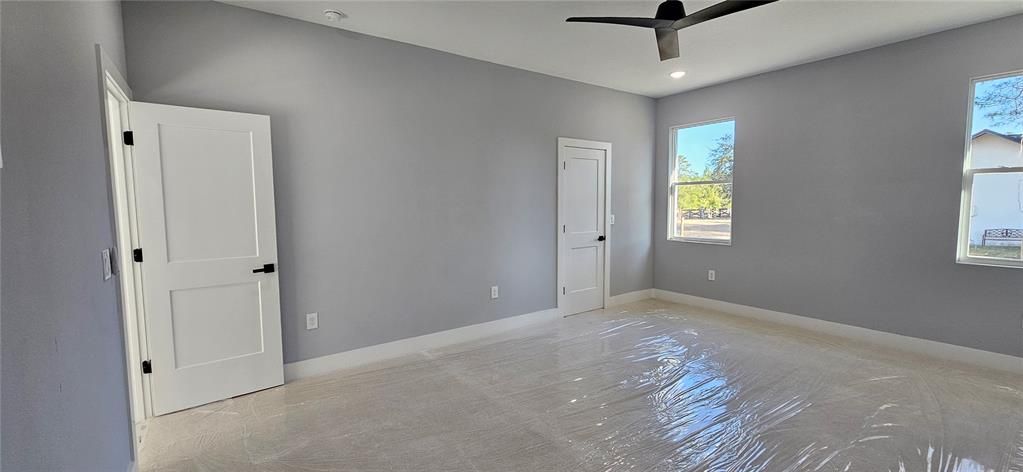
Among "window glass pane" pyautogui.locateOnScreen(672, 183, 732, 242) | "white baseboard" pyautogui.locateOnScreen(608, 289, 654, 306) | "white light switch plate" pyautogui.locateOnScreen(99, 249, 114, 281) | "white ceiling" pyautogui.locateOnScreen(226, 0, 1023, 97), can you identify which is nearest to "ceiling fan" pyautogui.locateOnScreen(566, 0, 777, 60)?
"white ceiling" pyautogui.locateOnScreen(226, 0, 1023, 97)

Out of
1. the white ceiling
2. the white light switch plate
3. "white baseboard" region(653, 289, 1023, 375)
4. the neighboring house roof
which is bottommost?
"white baseboard" region(653, 289, 1023, 375)

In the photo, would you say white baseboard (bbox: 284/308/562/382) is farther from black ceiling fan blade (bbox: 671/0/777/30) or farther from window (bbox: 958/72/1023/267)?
window (bbox: 958/72/1023/267)

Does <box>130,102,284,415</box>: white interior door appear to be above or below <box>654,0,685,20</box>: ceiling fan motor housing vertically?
below

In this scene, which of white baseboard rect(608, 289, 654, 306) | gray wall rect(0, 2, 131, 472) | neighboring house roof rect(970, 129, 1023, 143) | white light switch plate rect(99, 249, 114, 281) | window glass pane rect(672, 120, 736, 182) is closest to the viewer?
gray wall rect(0, 2, 131, 472)

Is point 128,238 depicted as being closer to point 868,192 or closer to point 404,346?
point 404,346

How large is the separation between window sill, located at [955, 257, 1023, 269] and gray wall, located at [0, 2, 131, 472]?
530 centimetres

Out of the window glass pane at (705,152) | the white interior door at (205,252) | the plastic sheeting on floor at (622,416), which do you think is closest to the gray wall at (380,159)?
the white interior door at (205,252)

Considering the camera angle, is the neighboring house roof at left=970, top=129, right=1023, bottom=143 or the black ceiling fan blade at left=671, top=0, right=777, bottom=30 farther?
the neighboring house roof at left=970, top=129, right=1023, bottom=143

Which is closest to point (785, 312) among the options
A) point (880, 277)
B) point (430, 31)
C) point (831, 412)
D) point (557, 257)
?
point (880, 277)

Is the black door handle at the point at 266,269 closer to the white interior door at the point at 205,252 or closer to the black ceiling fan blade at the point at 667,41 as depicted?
the white interior door at the point at 205,252

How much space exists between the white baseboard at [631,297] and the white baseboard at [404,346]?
38.4 inches

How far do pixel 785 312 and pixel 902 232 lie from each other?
1254 mm

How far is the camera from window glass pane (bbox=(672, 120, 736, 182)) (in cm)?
498

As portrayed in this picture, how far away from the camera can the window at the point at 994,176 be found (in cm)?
326
